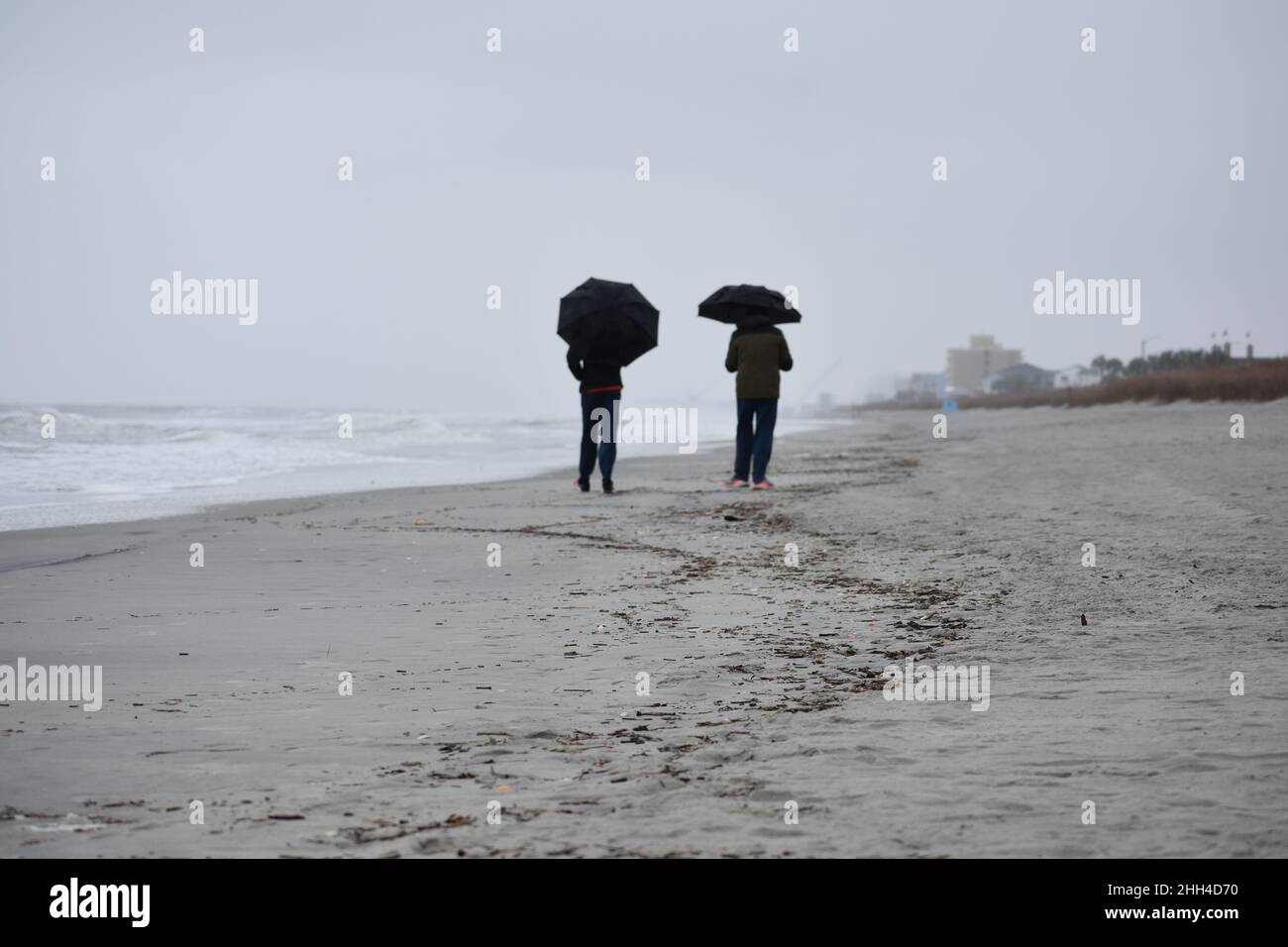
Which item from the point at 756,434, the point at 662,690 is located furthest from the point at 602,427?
the point at 662,690

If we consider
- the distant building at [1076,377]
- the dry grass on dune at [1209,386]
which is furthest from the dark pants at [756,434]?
the distant building at [1076,377]

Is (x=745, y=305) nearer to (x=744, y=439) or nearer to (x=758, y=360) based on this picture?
(x=758, y=360)

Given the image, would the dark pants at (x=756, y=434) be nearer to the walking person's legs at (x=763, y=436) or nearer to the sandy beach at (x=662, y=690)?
the walking person's legs at (x=763, y=436)

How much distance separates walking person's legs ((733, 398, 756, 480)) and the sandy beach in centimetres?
402

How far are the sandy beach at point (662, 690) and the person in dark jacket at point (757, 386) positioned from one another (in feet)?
12.9

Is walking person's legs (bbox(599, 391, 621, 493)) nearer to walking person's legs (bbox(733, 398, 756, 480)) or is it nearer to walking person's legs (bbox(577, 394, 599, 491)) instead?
walking person's legs (bbox(577, 394, 599, 491))

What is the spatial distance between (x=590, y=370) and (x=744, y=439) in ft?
6.16

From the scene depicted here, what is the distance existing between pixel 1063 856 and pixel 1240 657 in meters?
2.20

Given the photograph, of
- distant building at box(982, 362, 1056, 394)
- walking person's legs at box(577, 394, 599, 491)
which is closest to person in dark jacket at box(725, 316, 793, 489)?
walking person's legs at box(577, 394, 599, 491)

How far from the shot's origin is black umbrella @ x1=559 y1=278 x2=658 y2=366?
12.7m

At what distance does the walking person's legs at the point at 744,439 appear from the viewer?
1295 centimetres
